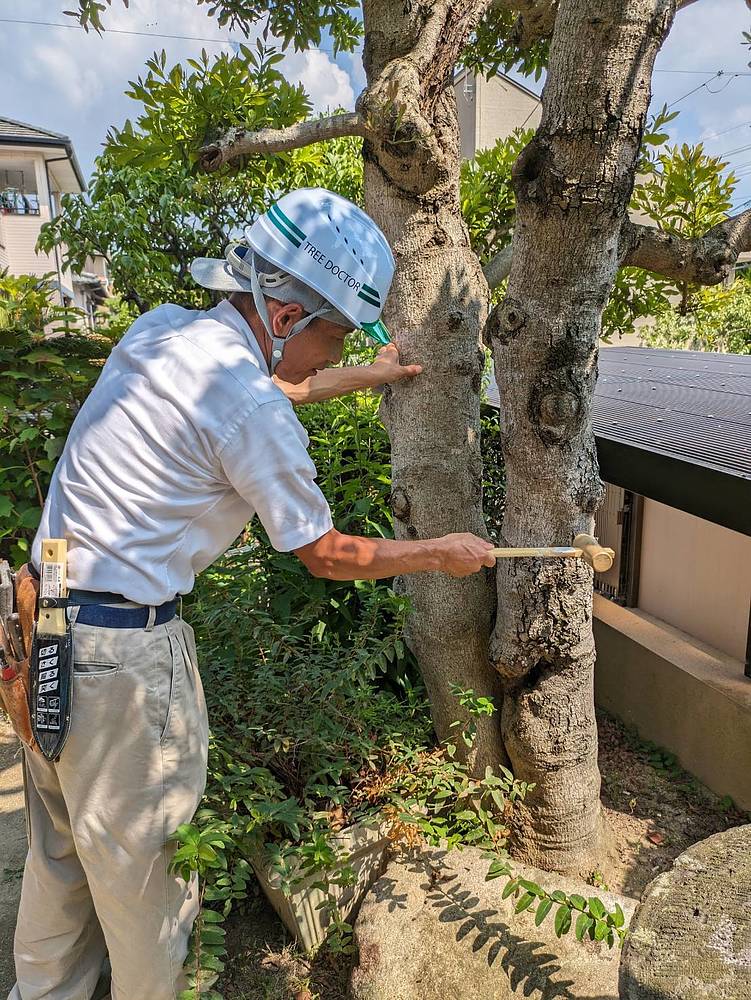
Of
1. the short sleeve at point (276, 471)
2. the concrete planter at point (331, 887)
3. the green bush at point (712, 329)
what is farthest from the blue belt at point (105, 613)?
the green bush at point (712, 329)

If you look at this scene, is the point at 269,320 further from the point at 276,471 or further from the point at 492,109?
the point at 492,109

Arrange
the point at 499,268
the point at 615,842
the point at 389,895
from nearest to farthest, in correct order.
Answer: the point at 389,895
the point at 615,842
the point at 499,268

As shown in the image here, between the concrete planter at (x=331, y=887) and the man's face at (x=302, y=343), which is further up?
the man's face at (x=302, y=343)

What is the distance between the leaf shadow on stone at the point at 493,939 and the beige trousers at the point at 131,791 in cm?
80

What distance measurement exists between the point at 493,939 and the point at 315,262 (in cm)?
201

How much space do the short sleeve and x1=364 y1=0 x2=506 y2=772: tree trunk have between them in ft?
3.64

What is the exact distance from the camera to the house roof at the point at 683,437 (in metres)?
2.47

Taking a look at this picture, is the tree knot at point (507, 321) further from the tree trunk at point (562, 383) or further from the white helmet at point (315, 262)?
the white helmet at point (315, 262)

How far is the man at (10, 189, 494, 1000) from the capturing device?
69.1 inches

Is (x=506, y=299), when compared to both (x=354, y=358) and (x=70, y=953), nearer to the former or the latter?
(x=354, y=358)

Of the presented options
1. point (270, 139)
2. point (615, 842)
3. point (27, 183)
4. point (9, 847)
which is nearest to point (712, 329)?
point (615, 842)

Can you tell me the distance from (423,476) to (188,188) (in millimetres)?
2792

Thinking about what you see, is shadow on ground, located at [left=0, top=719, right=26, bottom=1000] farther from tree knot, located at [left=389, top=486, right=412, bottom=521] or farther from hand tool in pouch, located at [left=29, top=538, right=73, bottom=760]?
tree knot, located at [left=389, top=486, right=412, bottom=521]

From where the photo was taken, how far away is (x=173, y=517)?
1814mm
